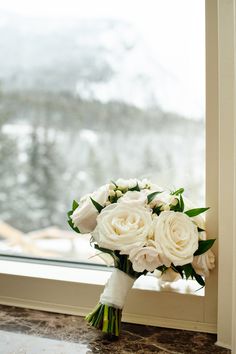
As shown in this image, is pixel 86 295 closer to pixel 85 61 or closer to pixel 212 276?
pixel 212 276

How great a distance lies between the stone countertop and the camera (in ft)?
2.95

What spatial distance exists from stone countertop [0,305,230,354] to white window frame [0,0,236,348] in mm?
36

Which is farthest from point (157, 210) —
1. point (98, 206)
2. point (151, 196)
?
point (98, 206)

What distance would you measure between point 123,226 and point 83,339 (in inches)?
13.1

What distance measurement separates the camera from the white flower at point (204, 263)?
37.0 inches

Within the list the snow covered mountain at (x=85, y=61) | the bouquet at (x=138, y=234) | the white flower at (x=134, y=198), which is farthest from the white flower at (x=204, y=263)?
the snow covered mountain at (x=85, y=61)

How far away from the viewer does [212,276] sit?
99 cm

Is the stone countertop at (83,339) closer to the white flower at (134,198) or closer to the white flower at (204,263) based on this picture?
the white flower at (204,263)

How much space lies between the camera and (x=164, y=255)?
85 cm

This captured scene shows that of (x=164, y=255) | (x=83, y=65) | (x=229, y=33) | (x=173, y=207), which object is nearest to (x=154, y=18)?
(x=83, y=65)

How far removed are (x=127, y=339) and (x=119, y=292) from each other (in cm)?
14

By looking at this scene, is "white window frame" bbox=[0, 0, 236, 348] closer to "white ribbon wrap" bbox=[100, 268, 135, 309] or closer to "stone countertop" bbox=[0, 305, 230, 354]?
"stone countertop" bbox=[0, 305, 230, 354]

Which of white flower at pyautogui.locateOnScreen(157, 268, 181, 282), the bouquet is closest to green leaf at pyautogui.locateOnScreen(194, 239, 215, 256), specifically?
the bouquet

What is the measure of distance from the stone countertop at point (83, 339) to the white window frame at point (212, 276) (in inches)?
1.4
